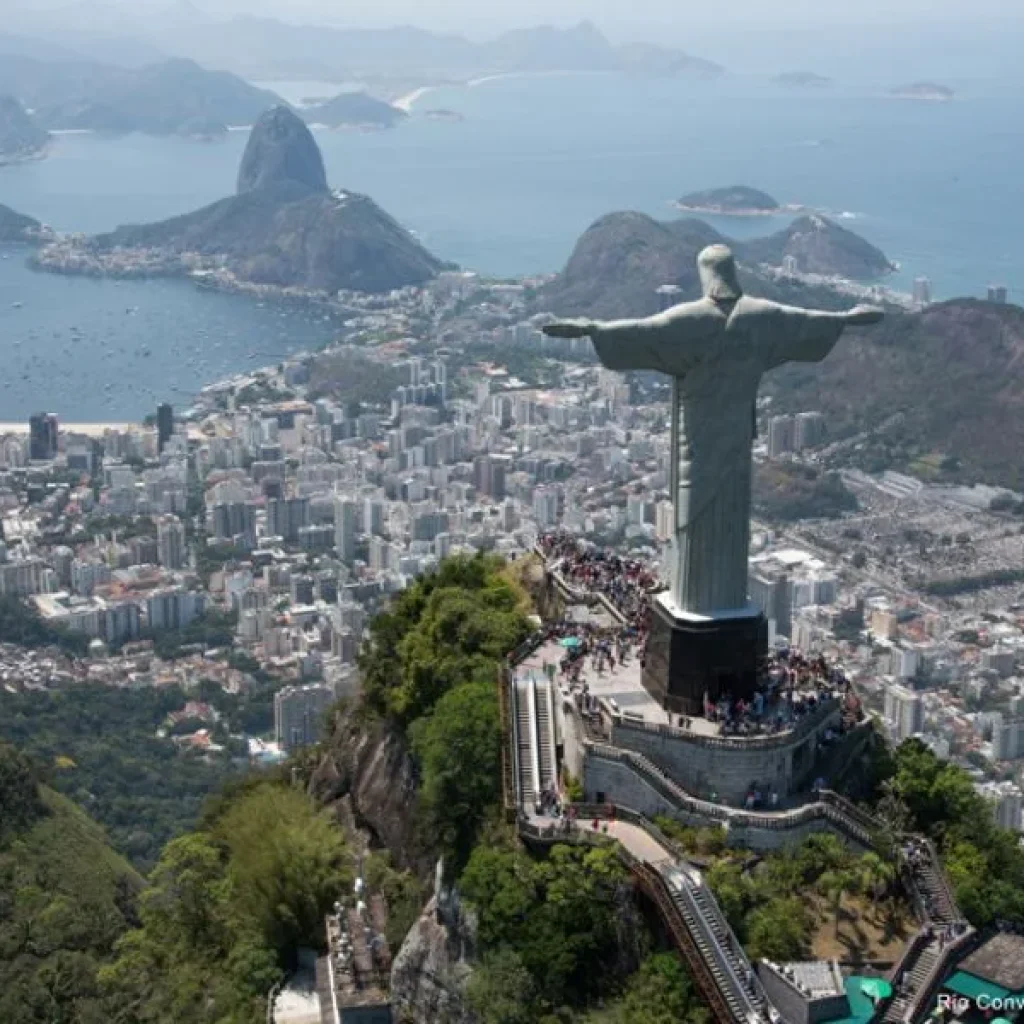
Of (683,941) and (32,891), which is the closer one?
(683,941)

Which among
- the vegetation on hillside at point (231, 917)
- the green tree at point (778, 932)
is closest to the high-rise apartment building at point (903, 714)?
the vegetation on hillside at point (231, 917)

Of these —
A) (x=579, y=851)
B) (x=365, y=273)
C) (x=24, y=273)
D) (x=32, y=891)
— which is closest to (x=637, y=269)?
(x=365, y=273)

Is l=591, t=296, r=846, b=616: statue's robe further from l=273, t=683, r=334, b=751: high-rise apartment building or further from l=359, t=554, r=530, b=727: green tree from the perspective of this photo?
l=273, t=683, r=334, b=751: high-rise apartment building

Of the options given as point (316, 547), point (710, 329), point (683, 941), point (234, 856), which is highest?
point (710, 329)

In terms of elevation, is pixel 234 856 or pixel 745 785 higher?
pixel 745 785

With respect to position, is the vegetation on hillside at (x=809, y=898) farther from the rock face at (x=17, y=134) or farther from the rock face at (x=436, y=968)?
the rock face at (x=17, y=134)

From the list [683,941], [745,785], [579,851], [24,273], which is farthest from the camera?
[24,273]

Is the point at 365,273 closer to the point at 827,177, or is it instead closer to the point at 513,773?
the point at 827,177
